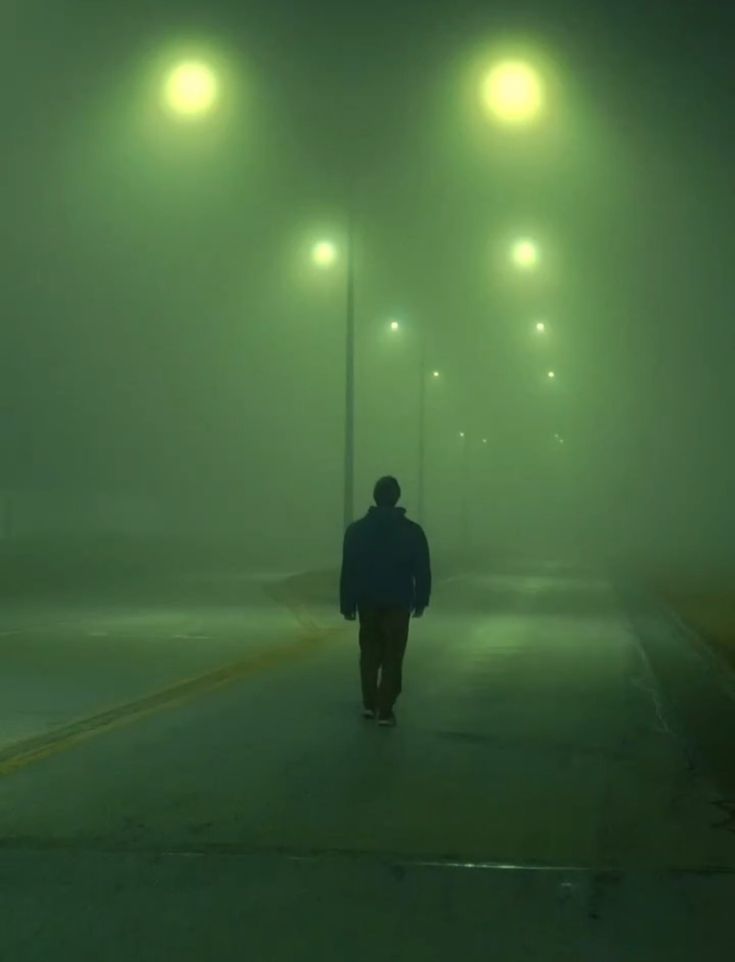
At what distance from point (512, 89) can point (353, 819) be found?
14524mm

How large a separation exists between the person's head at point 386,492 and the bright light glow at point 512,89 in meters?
9.53

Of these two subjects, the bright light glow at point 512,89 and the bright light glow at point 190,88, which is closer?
the bright light glow at point 512,89

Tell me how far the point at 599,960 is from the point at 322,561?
5281 centimetres

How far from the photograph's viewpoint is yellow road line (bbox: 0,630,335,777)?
40.4 ft

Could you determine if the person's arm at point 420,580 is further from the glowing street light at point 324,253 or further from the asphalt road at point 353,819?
the glowing street light at point 324,253

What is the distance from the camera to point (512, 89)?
22.4 m

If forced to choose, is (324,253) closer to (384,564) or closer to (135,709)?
(135,709)

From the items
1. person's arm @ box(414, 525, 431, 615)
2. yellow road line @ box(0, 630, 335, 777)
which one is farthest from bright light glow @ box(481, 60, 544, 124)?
person's arm @ box(414, 525, 431, 615)

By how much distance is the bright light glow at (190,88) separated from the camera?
22.9 m

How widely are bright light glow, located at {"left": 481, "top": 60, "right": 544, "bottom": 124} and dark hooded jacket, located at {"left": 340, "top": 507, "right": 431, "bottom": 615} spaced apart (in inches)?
386

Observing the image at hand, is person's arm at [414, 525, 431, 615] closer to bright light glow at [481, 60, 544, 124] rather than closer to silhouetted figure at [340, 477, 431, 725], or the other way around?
silhouetted figure at [340, 477, 431, 725]

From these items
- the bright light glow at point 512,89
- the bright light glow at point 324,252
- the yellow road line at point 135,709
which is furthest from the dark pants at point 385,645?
the bright light glow at point 324,252

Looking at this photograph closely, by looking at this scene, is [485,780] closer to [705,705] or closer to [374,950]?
[374,950]

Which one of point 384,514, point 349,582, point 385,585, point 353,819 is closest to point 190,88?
point 384,514
